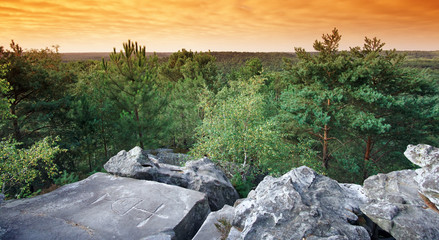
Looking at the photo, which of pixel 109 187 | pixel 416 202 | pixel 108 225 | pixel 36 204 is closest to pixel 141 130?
pixel 109 187

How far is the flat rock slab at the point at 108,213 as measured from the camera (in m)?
6.52

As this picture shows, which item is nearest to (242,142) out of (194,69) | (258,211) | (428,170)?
(258,211)

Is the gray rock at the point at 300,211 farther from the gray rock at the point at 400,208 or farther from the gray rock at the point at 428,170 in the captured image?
the gray rock at the point at 428,170

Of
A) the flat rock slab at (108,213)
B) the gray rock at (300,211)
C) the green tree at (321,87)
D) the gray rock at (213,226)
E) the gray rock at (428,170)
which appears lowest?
the flat rock slab at (108,213)

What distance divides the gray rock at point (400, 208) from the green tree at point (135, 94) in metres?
14.1

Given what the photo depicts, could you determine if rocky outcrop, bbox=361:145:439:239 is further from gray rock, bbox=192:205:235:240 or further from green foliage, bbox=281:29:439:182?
green foliage, bbox=281:29:439:182

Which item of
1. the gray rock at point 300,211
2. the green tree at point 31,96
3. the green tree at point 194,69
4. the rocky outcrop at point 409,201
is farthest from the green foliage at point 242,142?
the green tree at point 194,69

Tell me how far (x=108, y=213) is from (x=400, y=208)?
8.37 meters

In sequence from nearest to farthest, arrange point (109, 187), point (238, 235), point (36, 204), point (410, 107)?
point (238, 235), point (36, 204), point (109, 187), point (410, 107)

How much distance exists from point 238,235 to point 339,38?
42.2 feet

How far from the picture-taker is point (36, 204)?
8039 mm

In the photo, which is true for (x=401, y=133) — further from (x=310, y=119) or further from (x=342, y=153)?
(x=310, y=119)

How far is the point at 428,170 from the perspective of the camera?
19.6ft

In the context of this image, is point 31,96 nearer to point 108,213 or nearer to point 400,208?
point 108,213
